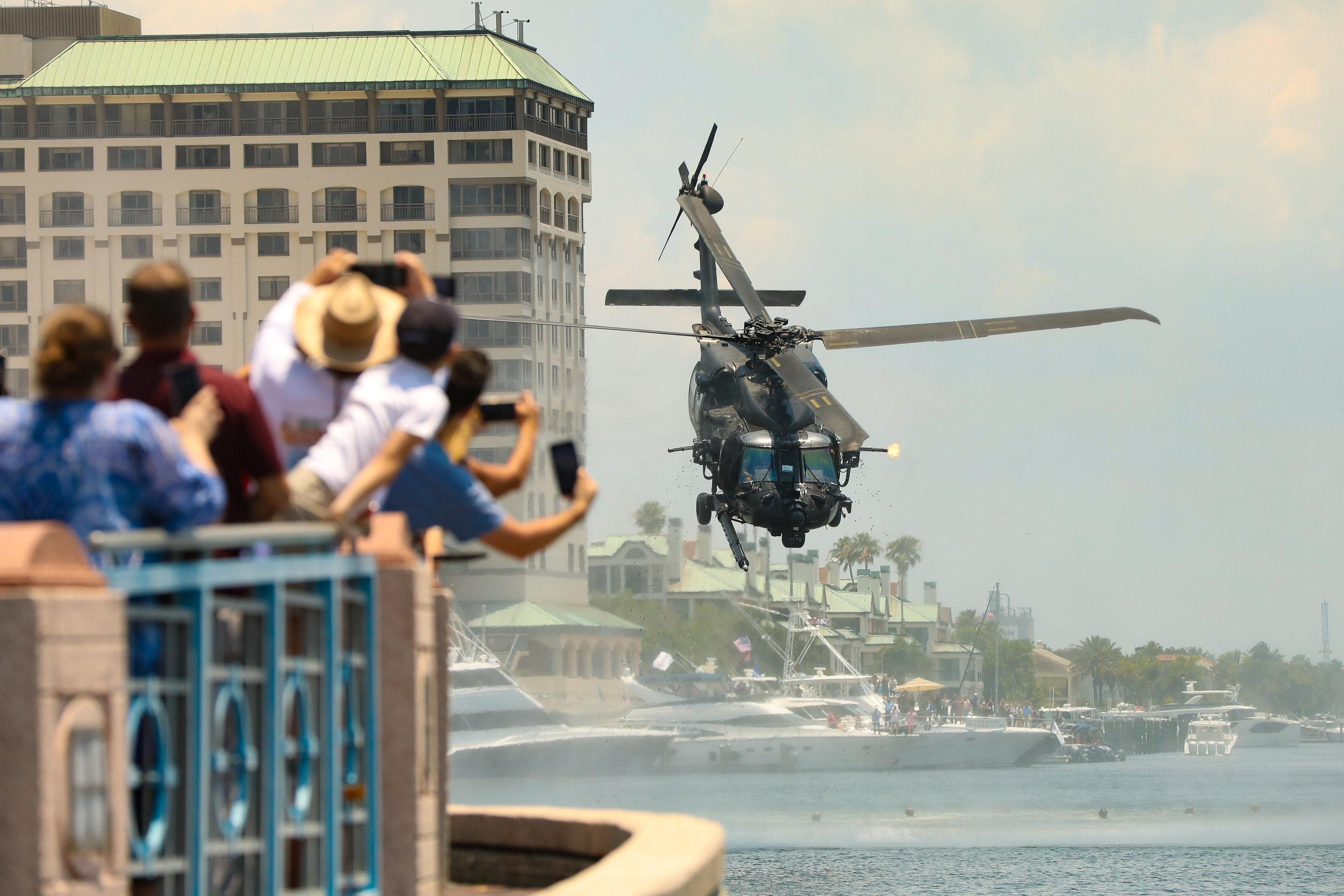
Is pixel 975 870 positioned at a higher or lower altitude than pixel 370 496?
lower

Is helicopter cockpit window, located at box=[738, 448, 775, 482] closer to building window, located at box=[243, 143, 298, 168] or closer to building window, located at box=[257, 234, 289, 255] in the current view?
building window, located at box=[257, 234, 289, 255]

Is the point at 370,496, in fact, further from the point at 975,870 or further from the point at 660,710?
the point at 660,710

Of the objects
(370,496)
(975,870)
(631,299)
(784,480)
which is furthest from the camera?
(975,870)

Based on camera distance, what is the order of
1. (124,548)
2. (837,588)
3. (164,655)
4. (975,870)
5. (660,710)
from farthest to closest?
(837,588) → (660,710) → (975,870) → (164,655) → (124,548)

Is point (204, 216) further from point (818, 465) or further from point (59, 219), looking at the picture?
point (818, 465)

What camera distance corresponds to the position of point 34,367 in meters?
4.86

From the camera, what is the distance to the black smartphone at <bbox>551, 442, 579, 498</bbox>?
656cm

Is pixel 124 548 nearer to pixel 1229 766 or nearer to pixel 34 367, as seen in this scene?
pixel 34 367

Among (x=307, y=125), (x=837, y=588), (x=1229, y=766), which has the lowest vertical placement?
(x=1229, y=766)

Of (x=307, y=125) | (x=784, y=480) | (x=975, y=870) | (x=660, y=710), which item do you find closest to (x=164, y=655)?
(x=784, y=480)

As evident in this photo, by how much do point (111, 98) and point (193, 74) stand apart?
202 inches

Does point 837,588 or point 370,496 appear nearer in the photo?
point 370,496

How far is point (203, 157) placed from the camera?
11056cm

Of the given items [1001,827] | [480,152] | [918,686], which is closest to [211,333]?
[480,152]
